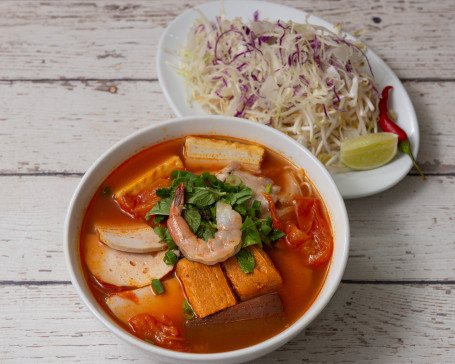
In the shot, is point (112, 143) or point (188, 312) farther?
point (112, 143)

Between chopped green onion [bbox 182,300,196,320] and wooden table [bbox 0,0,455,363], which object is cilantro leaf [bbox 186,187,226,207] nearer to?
chopped green onion [bbox 182,300,196,320]

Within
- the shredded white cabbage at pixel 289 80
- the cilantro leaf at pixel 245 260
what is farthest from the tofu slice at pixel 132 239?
the shredded white cabbage at pixel 289 80

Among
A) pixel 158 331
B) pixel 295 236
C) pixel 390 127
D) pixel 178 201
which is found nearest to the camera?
pixel 158 331

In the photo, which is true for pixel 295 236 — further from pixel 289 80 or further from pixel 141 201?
pixel 289 80

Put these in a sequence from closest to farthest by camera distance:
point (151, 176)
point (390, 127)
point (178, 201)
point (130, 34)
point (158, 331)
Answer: point (158, 331) < point (178, 201) < point (151, 176) < point (390, 127) < point (130, 34)

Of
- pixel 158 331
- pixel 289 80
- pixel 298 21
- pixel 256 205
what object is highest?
pixel 298 21

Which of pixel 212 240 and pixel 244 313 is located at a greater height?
pixel 212 240

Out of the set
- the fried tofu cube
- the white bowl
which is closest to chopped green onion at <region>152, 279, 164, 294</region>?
the fried tofu cube

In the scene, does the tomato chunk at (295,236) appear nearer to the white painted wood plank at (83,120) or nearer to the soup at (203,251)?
the soup at (203,251)

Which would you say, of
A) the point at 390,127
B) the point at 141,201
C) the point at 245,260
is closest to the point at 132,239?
the point at 141,201
